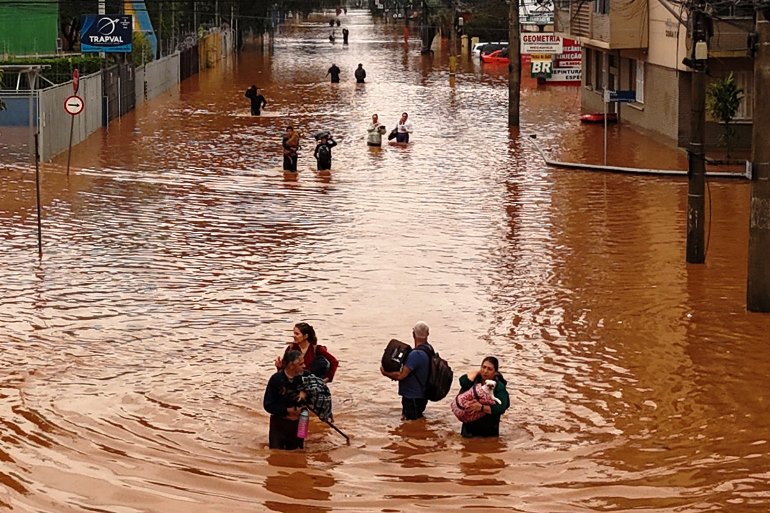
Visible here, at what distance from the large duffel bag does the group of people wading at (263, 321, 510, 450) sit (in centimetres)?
4

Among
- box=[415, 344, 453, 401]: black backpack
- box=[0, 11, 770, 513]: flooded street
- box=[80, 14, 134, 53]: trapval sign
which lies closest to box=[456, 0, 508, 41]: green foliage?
box=[80, 14, 134, 53]: trapval sign

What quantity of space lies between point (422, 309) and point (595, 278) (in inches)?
132

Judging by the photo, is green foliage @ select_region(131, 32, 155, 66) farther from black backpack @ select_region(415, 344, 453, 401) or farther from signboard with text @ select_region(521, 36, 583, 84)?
black backpack @ select_region(415, 344, 453, 401)

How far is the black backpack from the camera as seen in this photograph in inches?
544

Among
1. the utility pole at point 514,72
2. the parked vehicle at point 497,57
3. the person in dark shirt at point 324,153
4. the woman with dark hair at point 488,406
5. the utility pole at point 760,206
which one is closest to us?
the woman with dark hair at point 488,406

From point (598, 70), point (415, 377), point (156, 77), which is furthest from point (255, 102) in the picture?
point (415, 377)

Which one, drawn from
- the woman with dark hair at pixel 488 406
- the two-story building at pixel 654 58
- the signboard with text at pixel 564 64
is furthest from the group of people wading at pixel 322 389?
the signboard with text at pixel 564 64

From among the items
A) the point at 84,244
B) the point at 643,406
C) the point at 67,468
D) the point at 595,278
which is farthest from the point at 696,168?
the point at 67,468

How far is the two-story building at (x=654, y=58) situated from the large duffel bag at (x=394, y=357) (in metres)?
19.0

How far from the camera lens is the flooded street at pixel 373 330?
1192cm

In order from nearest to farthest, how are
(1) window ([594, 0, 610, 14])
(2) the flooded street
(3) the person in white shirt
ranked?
(2) the flooded street, (3) the person in white shirt, (1) window ([594, 0, 610, 14])

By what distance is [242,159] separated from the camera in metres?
37.3

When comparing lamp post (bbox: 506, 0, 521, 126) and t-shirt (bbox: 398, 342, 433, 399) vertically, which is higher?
lamp post (bbox: 506, 0, 521, 126)

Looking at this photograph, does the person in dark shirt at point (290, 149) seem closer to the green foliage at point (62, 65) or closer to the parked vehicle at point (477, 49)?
the green foliage at point (62, 65)
